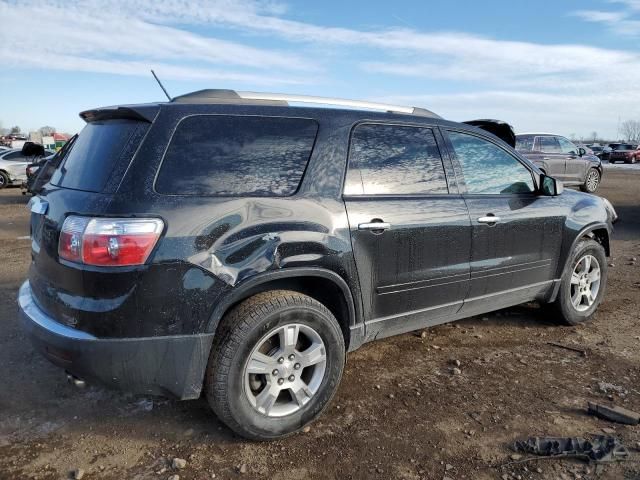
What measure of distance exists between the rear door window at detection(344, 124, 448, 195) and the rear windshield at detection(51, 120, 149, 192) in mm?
1236

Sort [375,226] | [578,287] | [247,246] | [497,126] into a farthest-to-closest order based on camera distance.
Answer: [497,126]
[578,287]
[375,226]
[247,246]

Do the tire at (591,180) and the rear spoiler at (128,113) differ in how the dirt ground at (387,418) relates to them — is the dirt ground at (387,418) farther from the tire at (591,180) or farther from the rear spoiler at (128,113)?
the tire at (591,180)

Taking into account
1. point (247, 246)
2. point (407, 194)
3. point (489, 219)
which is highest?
point (407, 194)

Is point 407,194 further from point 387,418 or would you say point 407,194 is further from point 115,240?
point 115,240

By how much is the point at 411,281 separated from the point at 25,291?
240 centimetres

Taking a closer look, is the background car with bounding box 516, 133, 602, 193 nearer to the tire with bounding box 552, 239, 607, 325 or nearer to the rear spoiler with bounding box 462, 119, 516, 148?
the rear spoiler with bounding box 462, 119, 516, 148

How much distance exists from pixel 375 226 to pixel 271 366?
103 centimetres

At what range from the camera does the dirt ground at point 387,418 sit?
2656 millimetres

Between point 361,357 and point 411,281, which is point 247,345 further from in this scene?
point 361,357

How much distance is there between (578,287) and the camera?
4.68m

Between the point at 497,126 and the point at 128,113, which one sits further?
the point at 497,126

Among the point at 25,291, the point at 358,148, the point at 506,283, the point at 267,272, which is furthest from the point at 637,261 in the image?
the point at 25,291

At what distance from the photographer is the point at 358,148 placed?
3.23 m

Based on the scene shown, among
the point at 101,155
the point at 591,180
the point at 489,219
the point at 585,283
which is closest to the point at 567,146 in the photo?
the point at 591,180
